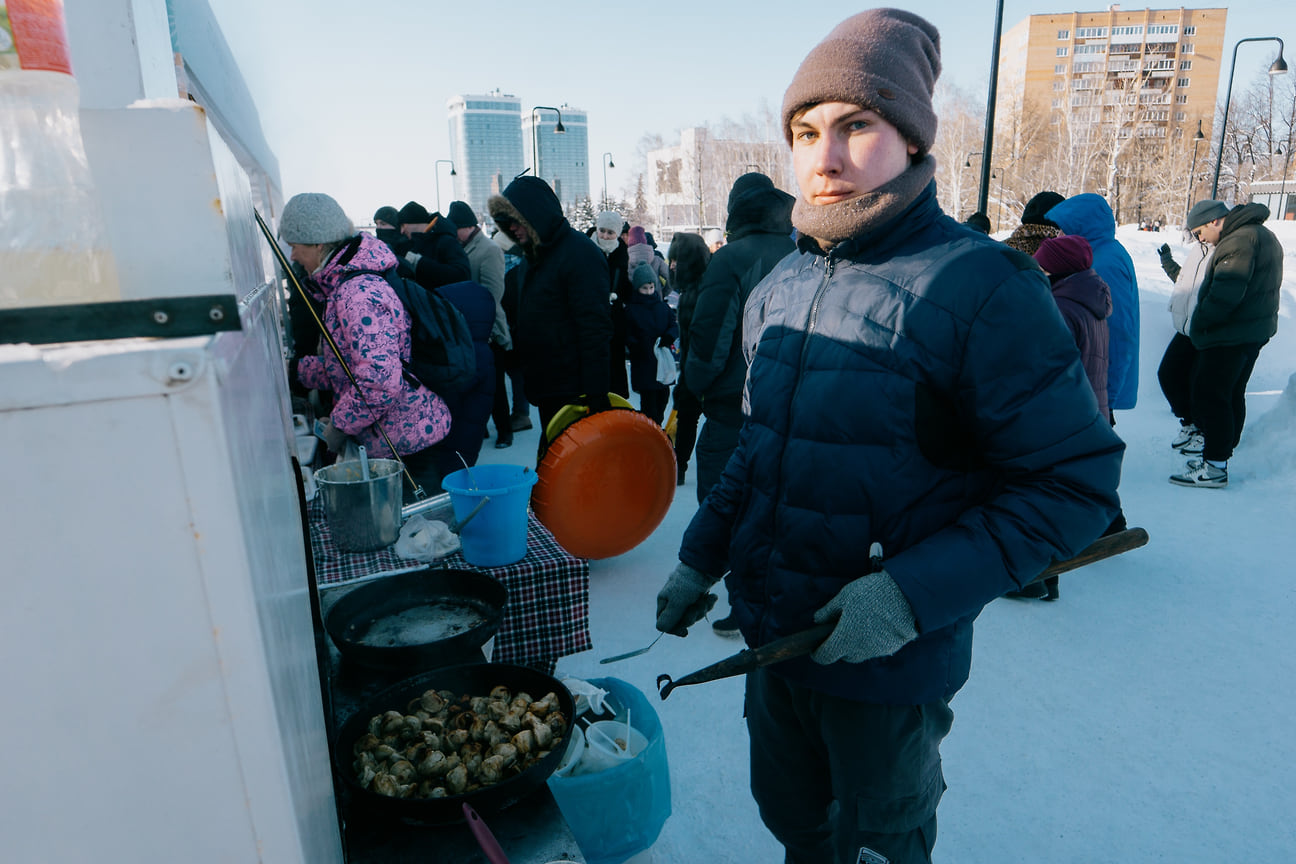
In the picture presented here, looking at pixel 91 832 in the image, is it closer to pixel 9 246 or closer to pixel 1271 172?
pixel 9 246

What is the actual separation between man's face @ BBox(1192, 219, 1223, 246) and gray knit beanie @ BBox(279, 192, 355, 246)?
5.89 meters

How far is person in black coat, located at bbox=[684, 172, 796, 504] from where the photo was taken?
3.60m

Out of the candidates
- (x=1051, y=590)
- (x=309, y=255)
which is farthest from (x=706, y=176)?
(x=309, y=255)

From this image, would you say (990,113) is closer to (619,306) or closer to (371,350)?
(619,306)

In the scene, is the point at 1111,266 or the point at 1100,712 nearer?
the point at 1100,712

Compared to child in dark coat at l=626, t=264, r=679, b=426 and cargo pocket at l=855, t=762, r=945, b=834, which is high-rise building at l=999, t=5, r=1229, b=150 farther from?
cargo pocket at l=855, t=762, r=945, b=834

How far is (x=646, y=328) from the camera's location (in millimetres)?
6344

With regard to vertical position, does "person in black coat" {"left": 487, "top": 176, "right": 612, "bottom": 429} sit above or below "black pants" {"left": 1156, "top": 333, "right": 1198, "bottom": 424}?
above

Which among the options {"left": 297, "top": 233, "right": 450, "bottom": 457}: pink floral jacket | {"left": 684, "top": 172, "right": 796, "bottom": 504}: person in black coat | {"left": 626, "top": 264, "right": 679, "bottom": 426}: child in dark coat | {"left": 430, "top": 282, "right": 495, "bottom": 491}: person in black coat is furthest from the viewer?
{"left": 626, "top": 264, "right": 679, "bottom": 426}: child in dark coat

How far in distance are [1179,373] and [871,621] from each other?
6.41m

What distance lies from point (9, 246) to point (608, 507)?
3.23 m

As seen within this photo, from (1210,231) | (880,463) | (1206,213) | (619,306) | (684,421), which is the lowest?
(684,421)

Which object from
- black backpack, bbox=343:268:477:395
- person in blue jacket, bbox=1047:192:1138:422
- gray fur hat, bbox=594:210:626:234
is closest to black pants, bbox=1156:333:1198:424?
person in blue jacket, bbox=1047:192:1138:422

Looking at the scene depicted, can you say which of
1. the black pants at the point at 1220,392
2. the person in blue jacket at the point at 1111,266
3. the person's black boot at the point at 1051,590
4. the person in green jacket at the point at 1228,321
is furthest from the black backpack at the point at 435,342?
the black pants at the point at 1220,392
